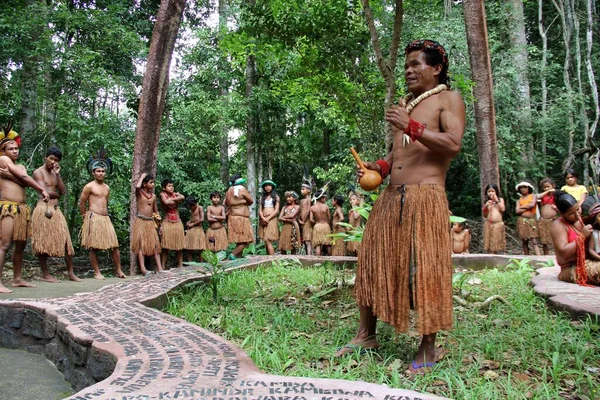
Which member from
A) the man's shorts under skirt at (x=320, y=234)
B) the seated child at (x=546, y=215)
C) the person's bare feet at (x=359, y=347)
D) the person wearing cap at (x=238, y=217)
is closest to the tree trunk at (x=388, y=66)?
the person's bare feet at (x=359, y=347)

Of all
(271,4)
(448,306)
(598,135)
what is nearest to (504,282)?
(448,306)

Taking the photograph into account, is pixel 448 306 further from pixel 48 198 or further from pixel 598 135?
pixel 598 135

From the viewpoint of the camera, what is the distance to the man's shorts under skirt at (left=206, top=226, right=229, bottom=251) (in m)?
9.05

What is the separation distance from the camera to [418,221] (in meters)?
2.67

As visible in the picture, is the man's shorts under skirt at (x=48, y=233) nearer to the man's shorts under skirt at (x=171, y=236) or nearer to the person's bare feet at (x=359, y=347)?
the man's shorts under skirt at (x=171, y=236)

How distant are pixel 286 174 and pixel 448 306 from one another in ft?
44.4

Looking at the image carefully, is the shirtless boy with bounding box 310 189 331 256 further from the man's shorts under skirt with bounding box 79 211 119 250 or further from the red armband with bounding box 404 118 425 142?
the red armband with bounding box 404 118 425 142

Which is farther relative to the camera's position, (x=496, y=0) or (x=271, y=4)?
(x=496, y=0)

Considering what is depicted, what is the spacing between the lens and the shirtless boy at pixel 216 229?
9.06 meters

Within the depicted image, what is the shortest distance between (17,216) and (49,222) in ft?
2.34

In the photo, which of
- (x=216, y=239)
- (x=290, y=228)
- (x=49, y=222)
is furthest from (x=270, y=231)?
(x=49, y=222)

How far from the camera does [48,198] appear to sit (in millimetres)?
5934

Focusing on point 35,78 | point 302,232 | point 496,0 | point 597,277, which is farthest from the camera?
point 496,0

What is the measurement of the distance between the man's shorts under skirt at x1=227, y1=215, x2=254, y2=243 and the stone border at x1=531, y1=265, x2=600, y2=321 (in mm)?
4928
